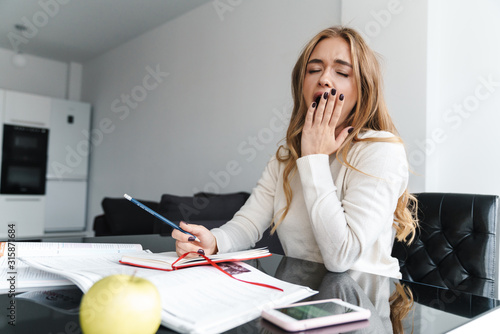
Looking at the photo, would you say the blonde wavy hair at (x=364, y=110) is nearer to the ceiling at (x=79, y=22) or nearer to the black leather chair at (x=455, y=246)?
the black leather chair at (x=455, y=246)

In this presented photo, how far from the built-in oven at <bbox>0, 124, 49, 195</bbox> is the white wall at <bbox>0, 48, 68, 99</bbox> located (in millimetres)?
886

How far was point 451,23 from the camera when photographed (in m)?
2.32

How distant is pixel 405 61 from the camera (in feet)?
7.77

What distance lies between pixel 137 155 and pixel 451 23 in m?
4.05

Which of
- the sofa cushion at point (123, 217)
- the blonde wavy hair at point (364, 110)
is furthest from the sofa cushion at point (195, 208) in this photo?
the sofa cushion at point (123, 217)

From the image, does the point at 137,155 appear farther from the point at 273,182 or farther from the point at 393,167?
the point at 393,167

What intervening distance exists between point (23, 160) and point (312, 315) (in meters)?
6.22

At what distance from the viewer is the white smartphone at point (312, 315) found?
1.65 feet

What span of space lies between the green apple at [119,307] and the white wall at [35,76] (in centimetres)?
678

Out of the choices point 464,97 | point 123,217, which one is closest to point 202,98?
point 123,217

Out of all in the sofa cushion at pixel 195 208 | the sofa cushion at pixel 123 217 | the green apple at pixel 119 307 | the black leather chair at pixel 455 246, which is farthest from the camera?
the sofa cushion at pixel 123 217

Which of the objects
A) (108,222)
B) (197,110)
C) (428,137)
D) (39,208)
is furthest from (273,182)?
(39,208)

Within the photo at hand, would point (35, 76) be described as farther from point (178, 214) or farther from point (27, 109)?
point (178, 214)

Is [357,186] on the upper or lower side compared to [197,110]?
lower
